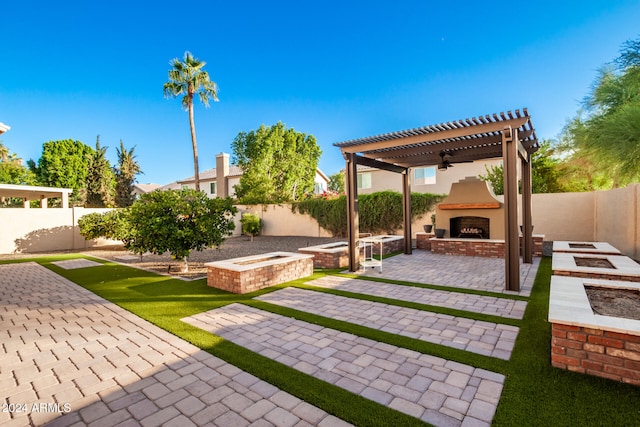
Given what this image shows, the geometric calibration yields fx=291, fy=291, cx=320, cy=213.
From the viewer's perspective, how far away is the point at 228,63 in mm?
16266

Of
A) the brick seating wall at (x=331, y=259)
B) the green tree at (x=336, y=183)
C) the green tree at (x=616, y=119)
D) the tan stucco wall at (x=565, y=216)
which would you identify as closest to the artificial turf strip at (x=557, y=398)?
the brick seating wall at (x=331, y=259)

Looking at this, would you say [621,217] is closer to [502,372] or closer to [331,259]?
[331,259]

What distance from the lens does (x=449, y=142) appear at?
788 cm

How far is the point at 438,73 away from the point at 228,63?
11.1 meters

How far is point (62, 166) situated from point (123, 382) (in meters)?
38.7

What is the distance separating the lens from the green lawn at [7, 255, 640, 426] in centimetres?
204

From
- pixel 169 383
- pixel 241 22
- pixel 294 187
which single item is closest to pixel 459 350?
pixel 169 383

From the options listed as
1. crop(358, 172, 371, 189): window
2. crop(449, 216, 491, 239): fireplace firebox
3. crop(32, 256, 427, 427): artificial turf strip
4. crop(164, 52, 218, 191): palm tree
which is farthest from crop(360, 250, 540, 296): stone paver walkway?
crop(164, 52, 218, 191): palm tree

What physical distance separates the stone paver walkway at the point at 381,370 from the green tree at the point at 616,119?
9.26 m

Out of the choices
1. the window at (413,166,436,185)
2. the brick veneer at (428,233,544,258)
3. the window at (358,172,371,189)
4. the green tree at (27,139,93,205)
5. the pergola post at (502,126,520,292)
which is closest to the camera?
the pergola post at (502,126,520,292)

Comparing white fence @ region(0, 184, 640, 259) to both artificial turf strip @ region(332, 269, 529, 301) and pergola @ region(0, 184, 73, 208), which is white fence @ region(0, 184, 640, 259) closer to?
pergola @ region(0, 184, 73, 208)

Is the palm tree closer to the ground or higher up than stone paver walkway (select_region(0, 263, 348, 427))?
higher up

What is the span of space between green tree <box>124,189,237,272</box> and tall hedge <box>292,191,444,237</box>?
9446 mm

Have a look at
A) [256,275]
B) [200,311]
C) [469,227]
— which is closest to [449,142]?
[469,227]
